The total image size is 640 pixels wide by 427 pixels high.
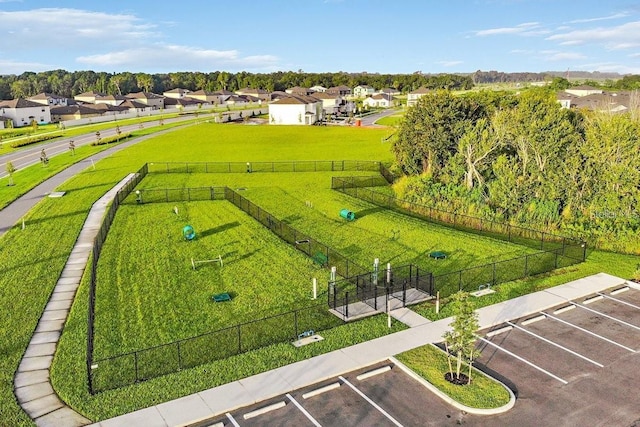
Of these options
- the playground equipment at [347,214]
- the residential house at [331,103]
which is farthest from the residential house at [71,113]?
the playground equipment at [347,214]

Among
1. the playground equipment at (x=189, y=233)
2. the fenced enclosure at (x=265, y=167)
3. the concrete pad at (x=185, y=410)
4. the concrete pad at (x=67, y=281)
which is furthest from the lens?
the fenced enclosure at (x=265, y=167)

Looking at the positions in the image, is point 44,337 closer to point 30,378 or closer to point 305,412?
point 30,378

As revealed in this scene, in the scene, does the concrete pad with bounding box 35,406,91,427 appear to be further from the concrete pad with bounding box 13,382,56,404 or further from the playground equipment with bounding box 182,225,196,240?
the playground equipment with bounding box 182,225,196,240

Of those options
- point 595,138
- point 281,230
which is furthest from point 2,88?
point 595,138

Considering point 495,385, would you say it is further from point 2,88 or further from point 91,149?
point 2,88

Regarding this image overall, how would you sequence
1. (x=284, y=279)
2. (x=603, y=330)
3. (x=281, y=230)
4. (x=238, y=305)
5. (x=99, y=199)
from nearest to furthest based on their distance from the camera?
(x=603, y=330) < (x=238, y=305) < (x=284, y=279) < (x=281, y=230) < (x=99, y=199)

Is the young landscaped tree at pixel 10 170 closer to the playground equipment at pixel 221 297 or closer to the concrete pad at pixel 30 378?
the playground equipment at pixel 221 297
